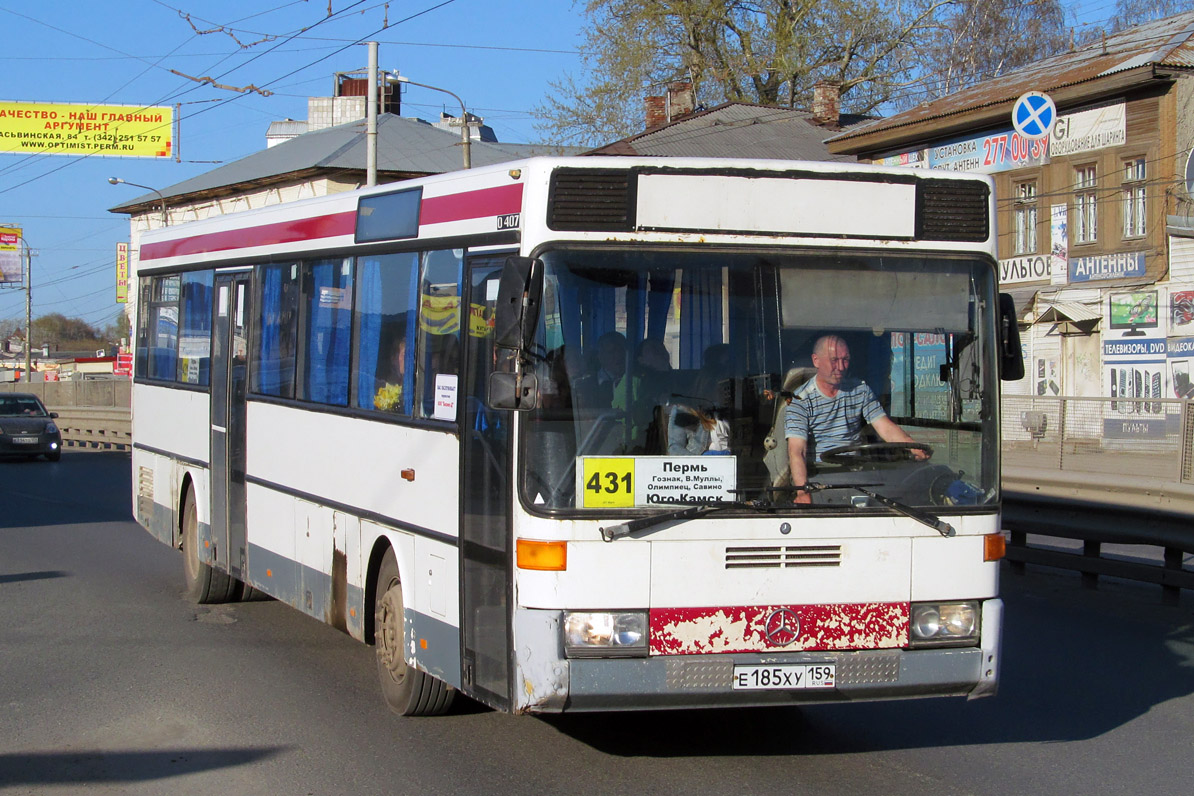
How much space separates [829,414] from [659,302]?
2.74ft

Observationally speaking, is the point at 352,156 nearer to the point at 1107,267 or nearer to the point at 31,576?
the point at 1107,267

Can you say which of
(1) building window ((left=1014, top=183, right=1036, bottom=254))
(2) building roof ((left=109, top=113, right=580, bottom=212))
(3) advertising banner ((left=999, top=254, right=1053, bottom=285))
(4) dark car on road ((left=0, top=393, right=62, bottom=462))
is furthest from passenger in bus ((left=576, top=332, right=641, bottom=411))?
(2) building roof ((left=109, top=113, right=580, bottom=212))

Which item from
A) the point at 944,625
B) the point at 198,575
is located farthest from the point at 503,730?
the point at 198,575

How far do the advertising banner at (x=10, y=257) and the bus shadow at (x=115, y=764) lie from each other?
245 ft

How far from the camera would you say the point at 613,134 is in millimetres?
45219

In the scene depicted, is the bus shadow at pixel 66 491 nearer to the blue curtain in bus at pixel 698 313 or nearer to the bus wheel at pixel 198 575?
the bus wheel at pixel 198 575

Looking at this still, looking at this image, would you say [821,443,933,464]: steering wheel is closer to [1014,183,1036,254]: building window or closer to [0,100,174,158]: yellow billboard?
[1014,183,1036,254]: building window

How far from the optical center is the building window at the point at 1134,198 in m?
26.2

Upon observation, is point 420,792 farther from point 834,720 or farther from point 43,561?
point 43,561

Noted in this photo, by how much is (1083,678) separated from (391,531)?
13.4ft

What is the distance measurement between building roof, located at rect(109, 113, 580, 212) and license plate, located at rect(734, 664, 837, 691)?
45.3 metres

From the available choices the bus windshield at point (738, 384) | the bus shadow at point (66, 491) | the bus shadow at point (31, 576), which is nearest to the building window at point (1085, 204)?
the bus shadow at point (66, 491)

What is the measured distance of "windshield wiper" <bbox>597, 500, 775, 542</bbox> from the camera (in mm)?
5340

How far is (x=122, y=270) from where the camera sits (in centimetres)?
6838
